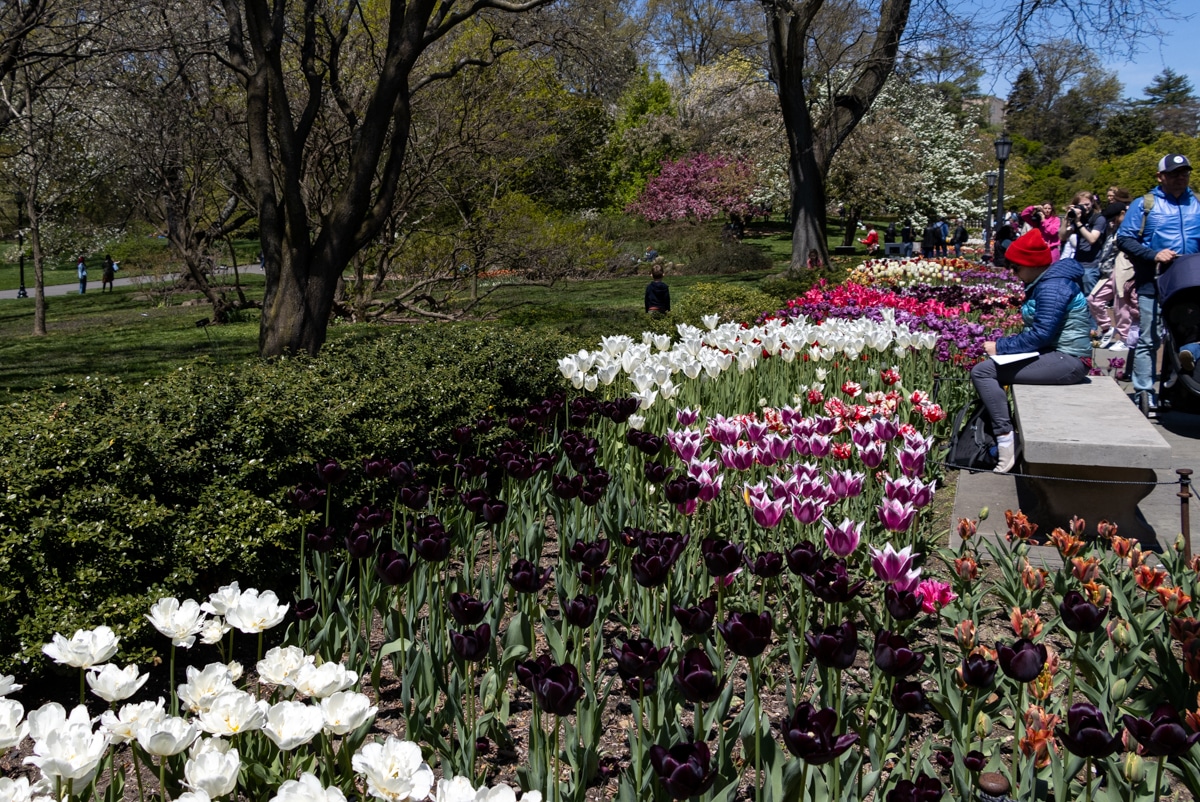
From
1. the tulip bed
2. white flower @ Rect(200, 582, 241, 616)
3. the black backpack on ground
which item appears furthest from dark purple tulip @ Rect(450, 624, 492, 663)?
the black backpack on ground

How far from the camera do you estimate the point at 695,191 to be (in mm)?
40750

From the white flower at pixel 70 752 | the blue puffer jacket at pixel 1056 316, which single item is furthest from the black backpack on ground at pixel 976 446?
the white flower at pixel 70 752

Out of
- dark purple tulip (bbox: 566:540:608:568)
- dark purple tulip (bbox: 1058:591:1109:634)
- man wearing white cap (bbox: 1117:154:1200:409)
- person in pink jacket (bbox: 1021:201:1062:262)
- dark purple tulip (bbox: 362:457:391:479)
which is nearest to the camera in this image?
dark purple tulip (bbox: 1058:591:1109:634)

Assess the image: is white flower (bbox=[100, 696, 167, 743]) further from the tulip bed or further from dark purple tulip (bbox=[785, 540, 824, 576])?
dark purple tulip (bbox=[785, 540, 824, 576])

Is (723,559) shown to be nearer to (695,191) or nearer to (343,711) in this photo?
(343,711)

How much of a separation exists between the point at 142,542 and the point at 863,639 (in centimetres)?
260

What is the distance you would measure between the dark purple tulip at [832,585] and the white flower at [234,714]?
135 centimetres

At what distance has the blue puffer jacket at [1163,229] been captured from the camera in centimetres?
675

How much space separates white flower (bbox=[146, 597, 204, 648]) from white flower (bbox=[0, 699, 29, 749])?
431 millimetres

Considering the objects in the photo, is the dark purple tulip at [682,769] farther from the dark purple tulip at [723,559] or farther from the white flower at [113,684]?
the white flower at [113,684]

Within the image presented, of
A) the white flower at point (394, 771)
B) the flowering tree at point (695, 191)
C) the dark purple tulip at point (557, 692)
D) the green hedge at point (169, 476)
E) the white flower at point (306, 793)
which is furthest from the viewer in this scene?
the flowering tree at point (695, 191)

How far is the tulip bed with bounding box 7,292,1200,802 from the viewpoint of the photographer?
1972mm

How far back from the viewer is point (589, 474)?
375cm

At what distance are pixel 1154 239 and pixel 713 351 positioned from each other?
324cm
